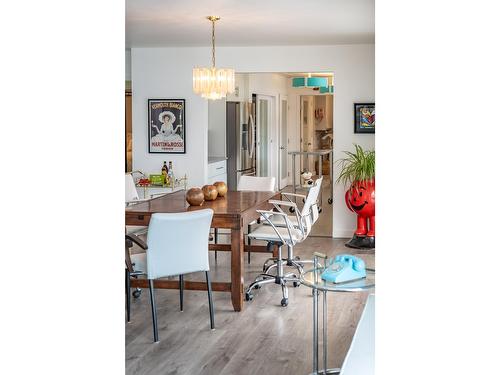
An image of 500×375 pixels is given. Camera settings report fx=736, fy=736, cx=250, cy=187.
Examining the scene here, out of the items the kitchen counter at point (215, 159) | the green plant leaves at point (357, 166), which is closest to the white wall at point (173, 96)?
the kitchen counter at point (215, 159)

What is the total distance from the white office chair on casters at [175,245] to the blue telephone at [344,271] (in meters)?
1.25

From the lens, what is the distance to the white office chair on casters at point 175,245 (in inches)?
174

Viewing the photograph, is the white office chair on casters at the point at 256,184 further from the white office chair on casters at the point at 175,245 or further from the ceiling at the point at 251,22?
the white office chair on casters at the point at 175,245

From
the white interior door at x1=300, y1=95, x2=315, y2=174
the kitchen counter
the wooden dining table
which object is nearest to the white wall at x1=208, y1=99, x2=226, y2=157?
the kitchen counter

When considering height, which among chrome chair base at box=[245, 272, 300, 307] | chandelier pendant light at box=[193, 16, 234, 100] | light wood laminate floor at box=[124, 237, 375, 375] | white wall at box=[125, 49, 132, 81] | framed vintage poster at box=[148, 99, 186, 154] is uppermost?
white wall at box=[125, 49, 132, 81]

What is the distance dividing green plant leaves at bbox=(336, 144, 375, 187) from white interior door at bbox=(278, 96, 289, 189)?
18.5 feet

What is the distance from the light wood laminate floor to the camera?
408cm

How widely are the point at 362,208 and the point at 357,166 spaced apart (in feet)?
1.51

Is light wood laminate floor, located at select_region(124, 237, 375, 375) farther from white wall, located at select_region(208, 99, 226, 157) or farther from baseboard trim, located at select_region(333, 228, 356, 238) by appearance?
white wall, located at select_region(208, 99, 226, 157)

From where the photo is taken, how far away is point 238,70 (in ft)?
28.8

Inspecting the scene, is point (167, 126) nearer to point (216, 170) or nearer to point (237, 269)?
point (216, 170)

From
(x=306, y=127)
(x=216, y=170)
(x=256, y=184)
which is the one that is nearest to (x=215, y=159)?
(x=216, y=170)
